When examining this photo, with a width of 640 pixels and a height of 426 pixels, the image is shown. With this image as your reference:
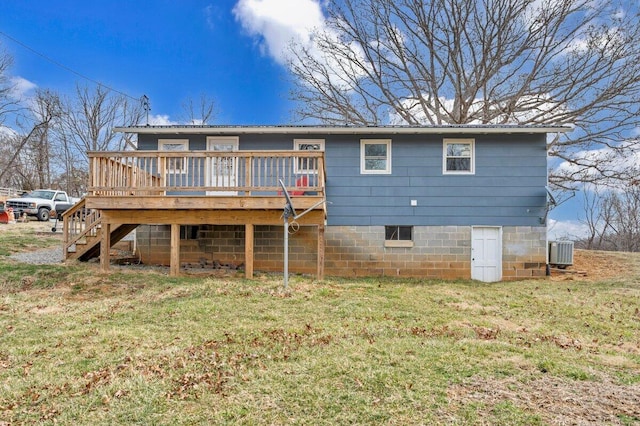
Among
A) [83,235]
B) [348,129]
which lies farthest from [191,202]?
[348,129]

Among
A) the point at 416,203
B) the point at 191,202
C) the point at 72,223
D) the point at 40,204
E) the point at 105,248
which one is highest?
the point at 40,204

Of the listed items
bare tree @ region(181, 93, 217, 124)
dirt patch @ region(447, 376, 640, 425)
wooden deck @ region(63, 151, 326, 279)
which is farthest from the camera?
bare tree @ region(181, 93, 217, 124)

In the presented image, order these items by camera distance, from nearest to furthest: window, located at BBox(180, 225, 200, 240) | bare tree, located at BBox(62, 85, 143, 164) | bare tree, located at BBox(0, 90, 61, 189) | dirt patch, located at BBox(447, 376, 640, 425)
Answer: dirt patch, located at BBox(447, 376, 640, 425) < window, located at BBox(180, 225, 200, 240) < bare tree, located at BBox(0, 90, 61, 189) < bare tree, located at BBox(62, 85, 143, 164)

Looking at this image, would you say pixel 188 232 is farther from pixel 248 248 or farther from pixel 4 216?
pixel 4 216

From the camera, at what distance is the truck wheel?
66.9 ft

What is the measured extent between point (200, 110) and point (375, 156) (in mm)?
20594

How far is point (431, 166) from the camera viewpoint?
33.2 feet

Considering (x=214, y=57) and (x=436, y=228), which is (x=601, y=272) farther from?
(x=214, y=57)

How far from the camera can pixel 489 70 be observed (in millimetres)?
16438

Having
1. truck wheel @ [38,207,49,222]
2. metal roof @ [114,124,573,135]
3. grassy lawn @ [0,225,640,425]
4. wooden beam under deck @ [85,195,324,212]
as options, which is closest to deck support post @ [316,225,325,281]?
wooden beam under deck @ [85,195,324,212]

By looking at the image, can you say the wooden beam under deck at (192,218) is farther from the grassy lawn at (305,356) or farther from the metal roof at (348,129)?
the metal roof at (348,129)

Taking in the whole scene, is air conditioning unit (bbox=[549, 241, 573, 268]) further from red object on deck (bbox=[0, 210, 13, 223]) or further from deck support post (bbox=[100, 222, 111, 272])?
red object on deck (bbox=[0, 210, 13, 223])

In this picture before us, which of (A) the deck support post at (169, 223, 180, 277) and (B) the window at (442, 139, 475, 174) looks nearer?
(A) the deck support post at (169, 223, 180, 277)

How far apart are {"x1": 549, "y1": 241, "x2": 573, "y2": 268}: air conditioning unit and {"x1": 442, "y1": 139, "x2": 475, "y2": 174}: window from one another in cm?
343
